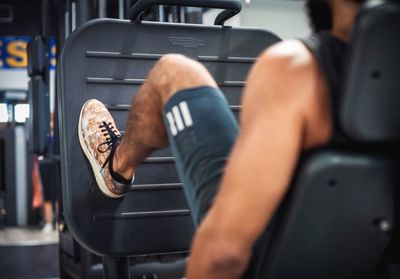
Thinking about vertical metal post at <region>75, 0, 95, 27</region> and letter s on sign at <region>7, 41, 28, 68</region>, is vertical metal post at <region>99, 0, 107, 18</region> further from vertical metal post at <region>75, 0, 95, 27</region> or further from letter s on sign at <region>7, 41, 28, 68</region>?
letter s on sign at <region>7, 41, 28, 68</region>

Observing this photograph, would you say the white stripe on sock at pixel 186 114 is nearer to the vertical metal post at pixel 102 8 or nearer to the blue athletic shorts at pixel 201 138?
the blue athletic shorts at pixel 201 138

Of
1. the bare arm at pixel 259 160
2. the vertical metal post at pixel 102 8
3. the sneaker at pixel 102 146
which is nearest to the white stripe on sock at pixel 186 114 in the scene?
the bare arm at pixel 259 160

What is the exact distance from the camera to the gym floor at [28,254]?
3.78 meters

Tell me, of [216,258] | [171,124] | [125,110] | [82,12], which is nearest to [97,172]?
[125,110]

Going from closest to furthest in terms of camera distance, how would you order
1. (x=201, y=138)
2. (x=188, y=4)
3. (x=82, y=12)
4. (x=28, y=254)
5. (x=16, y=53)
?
(x=201, y=138) → (x=188, y=4) → (x=82, y=12) → (x=28, y=254) → (x=16, y=53)

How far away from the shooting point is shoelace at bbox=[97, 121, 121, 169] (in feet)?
5.28

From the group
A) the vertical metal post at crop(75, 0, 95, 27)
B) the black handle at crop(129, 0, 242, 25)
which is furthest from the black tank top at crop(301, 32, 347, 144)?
the vertical metal post at crop(75, 0, 95, 27)

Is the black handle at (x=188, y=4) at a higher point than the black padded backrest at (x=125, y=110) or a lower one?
higher

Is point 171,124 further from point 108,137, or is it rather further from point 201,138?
point 108,137

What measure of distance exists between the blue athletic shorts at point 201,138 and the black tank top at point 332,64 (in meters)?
0.26

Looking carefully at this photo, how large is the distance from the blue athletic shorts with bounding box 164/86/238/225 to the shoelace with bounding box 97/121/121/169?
46 cm

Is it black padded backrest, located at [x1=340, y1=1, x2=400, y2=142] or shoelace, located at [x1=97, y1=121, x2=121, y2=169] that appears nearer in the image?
black padded backrest, located at [x1=340, y1=1, x2=400, y2=142]

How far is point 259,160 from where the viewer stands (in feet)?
2.87

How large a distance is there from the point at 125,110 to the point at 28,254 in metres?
3.18
